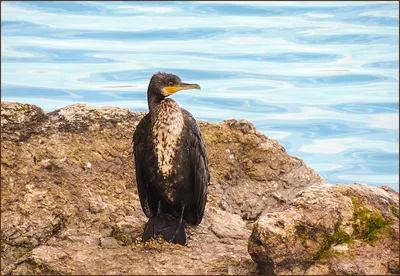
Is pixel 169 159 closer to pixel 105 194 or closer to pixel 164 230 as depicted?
pixel 164 230

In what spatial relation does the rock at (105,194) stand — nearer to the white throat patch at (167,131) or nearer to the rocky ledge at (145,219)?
the rocky ledge at (145,219)

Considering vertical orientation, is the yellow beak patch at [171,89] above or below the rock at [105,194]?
above

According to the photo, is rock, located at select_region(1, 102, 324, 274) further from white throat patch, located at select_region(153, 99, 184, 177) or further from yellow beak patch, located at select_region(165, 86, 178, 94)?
yellow beak patch, located at select_region(165, 86, 178, 94)

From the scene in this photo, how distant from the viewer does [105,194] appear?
4.96 m

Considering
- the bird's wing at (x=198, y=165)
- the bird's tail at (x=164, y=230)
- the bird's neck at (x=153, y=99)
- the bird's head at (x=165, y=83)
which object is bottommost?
the bird's tail at (x=164, y=230)

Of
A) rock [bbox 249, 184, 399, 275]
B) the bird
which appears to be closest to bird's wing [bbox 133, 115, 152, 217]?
the bird

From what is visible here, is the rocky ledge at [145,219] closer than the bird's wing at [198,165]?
Yes

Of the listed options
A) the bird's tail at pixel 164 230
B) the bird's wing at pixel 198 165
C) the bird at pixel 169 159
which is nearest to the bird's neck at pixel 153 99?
the bird at pixel 169 159

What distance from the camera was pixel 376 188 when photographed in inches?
169

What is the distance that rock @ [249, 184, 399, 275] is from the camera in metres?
3.91

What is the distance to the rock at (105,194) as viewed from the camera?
4.28m

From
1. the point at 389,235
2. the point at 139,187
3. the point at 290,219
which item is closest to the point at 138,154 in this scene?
the point at 139,187

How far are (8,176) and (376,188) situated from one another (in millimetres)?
1903

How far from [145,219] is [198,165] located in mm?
471
